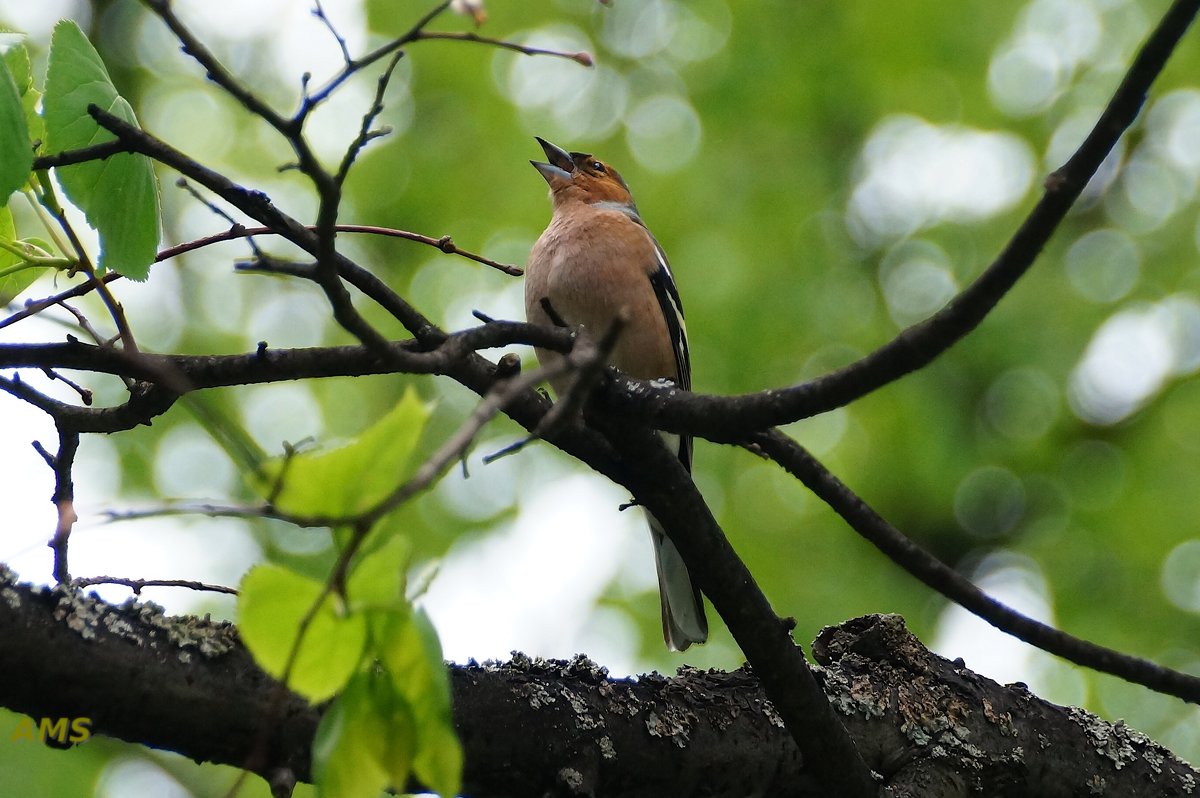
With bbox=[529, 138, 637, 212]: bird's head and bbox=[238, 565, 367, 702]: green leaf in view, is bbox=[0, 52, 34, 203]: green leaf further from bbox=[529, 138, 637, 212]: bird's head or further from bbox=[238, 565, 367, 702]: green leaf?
bbox=[529, 138, 637, 212]: bird's head

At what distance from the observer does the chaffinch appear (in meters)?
4.48

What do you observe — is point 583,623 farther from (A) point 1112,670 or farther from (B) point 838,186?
(A) point 1112,670

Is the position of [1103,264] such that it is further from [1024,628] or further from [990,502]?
[1024,628]

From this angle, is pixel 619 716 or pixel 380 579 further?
pixel 619 716

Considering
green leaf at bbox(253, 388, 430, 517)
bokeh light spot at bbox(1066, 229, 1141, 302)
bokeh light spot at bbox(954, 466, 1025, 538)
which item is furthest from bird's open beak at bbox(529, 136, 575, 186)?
green leaf at bbox(253, 388, 430, 517)

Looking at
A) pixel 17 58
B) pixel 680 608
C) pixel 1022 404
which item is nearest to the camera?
pixel 17 58

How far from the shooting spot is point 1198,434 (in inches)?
293

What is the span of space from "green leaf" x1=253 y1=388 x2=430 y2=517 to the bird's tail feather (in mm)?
3205

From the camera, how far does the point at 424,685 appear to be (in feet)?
4.27

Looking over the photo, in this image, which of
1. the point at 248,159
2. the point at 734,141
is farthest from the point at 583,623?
the point at 248,159

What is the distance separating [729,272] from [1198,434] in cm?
351

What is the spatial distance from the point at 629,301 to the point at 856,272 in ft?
11.0

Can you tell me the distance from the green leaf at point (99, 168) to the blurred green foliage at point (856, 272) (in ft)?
16.2

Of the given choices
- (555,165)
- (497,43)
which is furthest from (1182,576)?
(497,43)
